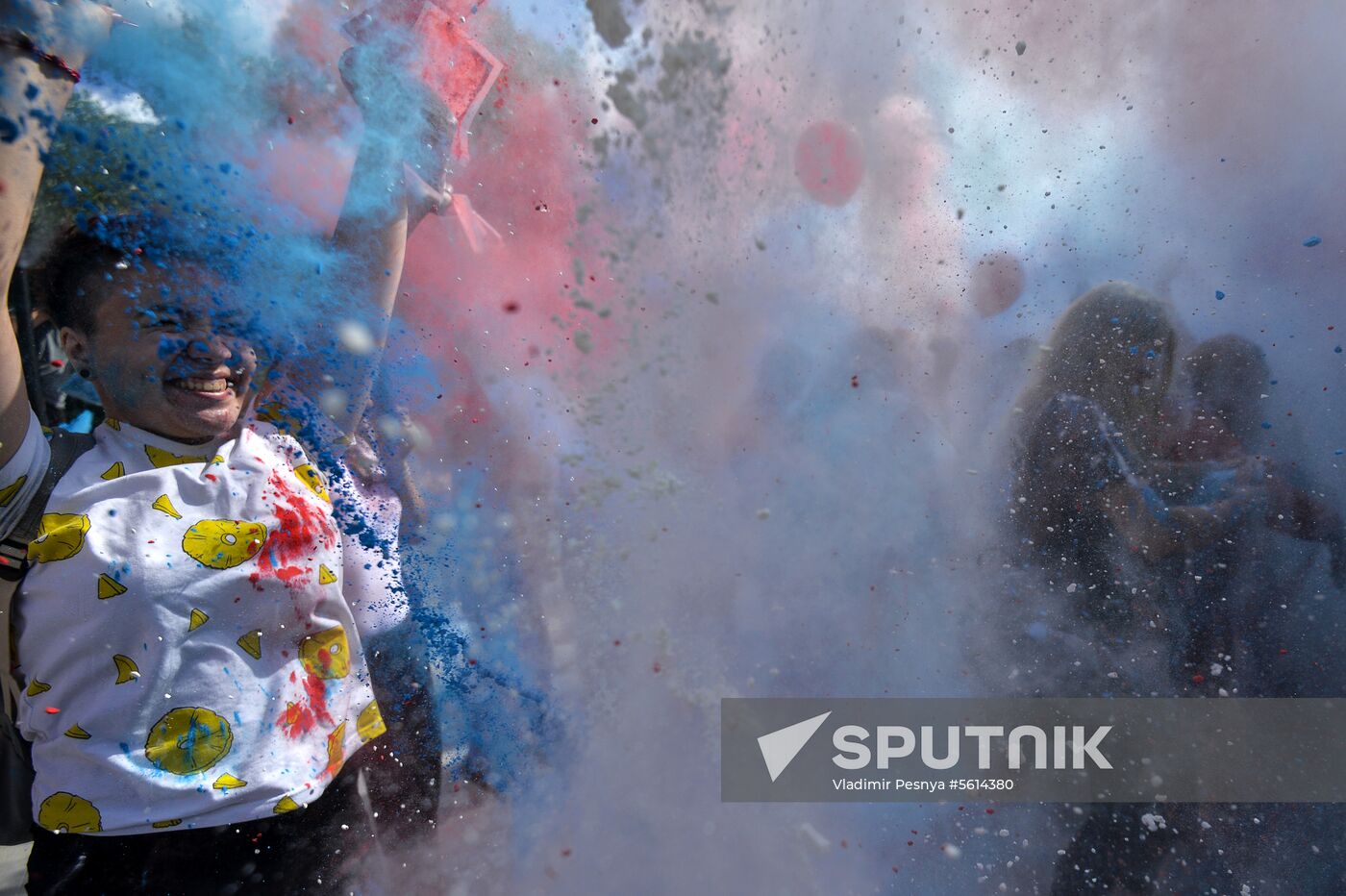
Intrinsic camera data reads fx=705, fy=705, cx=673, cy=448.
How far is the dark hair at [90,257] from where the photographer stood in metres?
1.16

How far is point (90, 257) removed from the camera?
46.9 inches

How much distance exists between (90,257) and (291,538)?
1.89ft

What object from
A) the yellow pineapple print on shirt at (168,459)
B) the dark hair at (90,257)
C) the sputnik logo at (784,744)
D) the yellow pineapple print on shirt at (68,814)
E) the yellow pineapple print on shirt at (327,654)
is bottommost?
the yellow pineapple print on shirt at (68,814)

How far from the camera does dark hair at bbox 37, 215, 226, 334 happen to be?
45.8 inches

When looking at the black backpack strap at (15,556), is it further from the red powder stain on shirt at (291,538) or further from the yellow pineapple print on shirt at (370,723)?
the yellow pineapple print on shirt at (370,723)

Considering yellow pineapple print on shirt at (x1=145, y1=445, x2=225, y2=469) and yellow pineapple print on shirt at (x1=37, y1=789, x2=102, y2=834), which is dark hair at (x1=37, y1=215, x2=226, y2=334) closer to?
yellow pineapple print on shirt at (x1=145, y1=445, x2=225, y2=469)

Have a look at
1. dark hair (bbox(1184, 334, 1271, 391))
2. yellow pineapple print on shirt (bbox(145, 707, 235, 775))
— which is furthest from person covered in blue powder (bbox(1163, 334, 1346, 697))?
yellow pineapple print on shirt (bbox(145, 707, 235, 775))

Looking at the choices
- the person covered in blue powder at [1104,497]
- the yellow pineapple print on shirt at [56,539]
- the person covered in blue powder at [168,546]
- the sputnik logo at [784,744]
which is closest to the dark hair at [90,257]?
the person covered in blue powder at [168,546]

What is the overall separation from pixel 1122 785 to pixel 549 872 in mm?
1477

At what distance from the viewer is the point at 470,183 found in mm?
1499

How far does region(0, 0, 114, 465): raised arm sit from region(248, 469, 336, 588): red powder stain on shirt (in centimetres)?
39

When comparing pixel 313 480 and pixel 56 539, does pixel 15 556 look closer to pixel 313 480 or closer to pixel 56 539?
pixel 56 539

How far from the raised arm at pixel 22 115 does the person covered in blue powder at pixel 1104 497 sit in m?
2.09

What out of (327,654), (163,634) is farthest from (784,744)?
(163,634)
